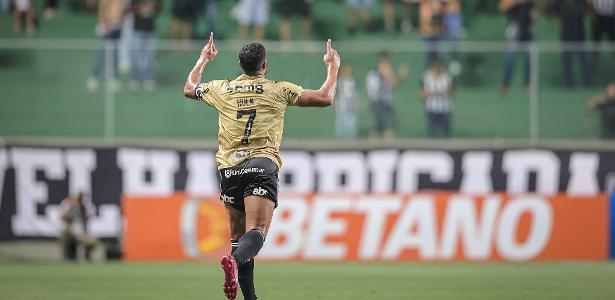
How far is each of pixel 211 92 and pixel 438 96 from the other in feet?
35.6

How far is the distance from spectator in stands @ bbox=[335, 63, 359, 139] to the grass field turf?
7.86ft

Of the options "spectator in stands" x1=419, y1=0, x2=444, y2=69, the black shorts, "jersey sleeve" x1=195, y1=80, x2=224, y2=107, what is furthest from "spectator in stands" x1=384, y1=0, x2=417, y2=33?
the black shorts

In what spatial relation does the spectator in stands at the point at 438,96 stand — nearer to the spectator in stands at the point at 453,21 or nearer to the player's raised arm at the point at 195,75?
the spectator in stands at the point at 453,21

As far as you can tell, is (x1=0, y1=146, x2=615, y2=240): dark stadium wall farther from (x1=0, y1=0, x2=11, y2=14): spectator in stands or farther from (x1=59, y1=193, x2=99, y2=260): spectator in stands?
(x1=0, y1=0, x2=11, y2=14): spectator in stands

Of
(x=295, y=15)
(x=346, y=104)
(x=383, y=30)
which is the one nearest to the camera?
(x=346, y=104)

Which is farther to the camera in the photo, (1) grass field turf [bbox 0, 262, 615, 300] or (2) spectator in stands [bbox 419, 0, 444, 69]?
(2) spectator in stands [bbox 419, 0, 444, 69]

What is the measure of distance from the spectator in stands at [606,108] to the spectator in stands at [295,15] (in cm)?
509

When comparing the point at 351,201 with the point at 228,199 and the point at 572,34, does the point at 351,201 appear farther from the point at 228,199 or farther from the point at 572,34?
the point at 228,199

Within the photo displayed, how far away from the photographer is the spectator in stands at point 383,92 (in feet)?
67.8

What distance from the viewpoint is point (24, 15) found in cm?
2261

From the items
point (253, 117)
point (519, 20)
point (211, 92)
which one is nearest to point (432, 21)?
point (519, 20)

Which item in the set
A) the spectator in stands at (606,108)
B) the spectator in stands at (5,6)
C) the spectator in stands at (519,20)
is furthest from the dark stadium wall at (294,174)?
the spectator in stands at (5,6)

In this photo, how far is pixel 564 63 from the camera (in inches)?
817

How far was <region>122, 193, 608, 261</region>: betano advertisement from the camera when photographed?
2014cm
